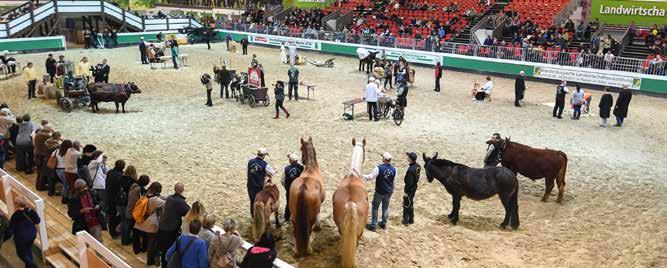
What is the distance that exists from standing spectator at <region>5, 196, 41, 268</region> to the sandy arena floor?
334cm

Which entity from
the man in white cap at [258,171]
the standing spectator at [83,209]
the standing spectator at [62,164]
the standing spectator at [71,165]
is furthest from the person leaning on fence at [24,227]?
the man in white cap at [258,171]

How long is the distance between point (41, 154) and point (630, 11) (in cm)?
2961

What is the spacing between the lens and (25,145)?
37.9ft

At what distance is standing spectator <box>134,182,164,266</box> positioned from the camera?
24.4 ft

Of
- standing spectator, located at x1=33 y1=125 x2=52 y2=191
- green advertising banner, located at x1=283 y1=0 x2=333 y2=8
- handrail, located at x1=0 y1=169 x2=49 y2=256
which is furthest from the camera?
green advertising banner, located at x1=283 y1=0 x2=333 y2=8

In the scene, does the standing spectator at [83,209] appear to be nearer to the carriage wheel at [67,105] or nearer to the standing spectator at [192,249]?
the standing spectator at [192,249]

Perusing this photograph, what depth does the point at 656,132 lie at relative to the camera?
672 inches

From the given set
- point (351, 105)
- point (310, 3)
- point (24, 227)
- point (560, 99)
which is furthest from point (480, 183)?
point (310, 3)

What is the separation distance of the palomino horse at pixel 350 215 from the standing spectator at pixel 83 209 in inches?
144

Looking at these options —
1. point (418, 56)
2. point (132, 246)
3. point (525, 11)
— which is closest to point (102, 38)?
point (418, 56)

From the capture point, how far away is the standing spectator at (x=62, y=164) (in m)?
9.75

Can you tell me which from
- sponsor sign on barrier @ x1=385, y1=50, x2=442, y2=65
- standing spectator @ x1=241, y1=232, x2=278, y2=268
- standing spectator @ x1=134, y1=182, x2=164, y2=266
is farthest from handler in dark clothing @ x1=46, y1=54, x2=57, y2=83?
standing spectator @ x1=241, y1=232, x2=278, y2=268

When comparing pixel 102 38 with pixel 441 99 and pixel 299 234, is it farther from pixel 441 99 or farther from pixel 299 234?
pixel 299 234

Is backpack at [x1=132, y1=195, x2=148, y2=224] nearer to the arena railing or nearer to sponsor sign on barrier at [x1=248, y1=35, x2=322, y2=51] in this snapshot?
the arena railing
